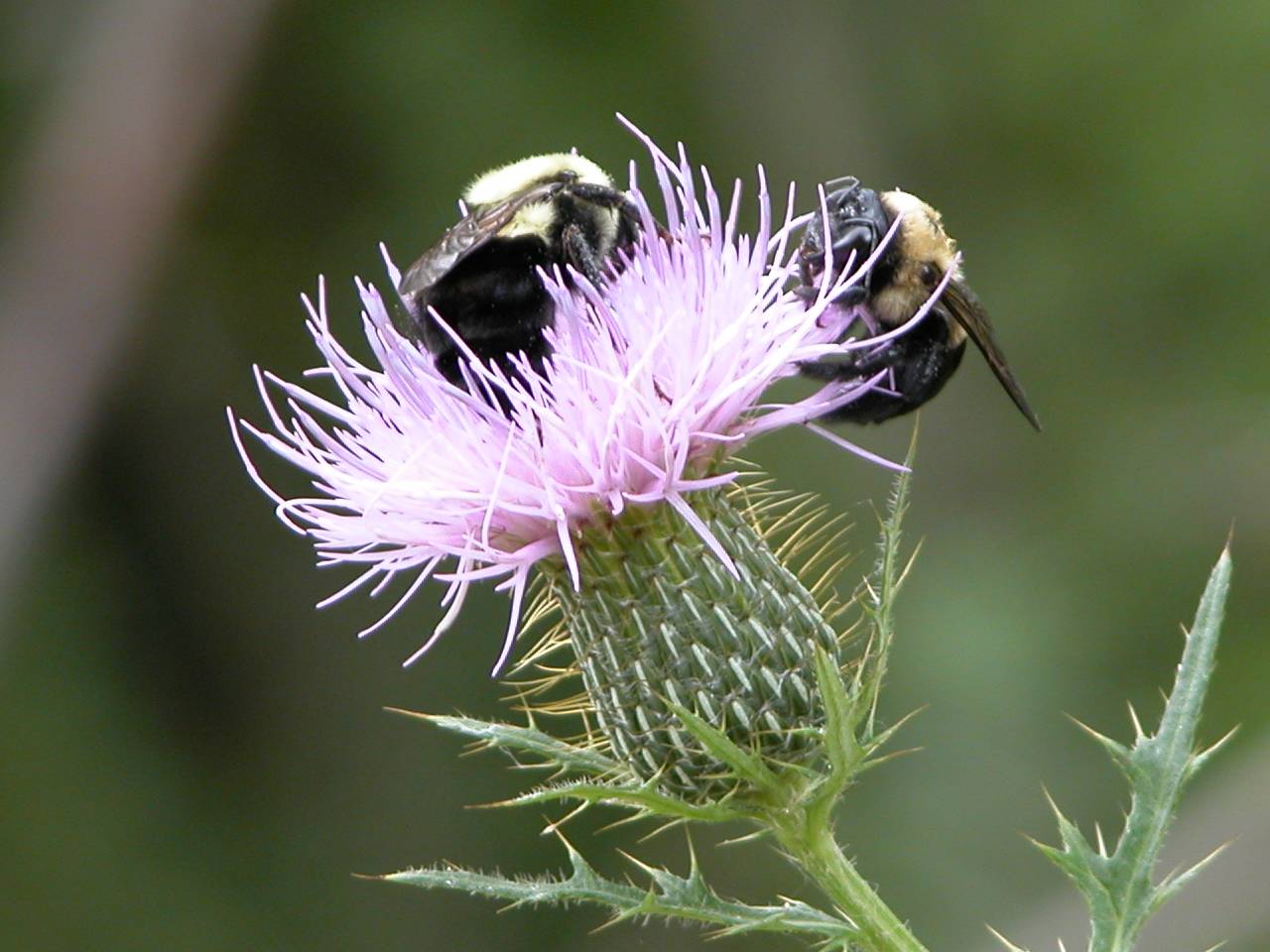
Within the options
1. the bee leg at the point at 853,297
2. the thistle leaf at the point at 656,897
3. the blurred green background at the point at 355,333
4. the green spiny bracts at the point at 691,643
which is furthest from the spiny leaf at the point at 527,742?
the blurred green background at the point at 355,333

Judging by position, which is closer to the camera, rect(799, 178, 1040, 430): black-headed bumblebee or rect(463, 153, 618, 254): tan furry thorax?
rect(463, 153, 618, 254): tan furry thorax

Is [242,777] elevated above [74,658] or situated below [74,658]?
below

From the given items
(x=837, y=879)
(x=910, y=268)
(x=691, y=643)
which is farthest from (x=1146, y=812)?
(x=910, y=268)

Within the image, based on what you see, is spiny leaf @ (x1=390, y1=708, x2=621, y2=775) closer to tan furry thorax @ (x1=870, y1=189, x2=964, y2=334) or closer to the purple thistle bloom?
the purple thistle bloom

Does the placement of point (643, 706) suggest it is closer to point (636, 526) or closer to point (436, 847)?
point (636, 526)

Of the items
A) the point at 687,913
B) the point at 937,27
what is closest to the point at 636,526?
the point at 687,913

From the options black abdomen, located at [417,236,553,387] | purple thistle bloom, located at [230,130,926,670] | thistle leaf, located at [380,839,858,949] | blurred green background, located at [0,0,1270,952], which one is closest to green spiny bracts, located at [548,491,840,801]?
purple thistle bloom, located at [230,130,926,670]
